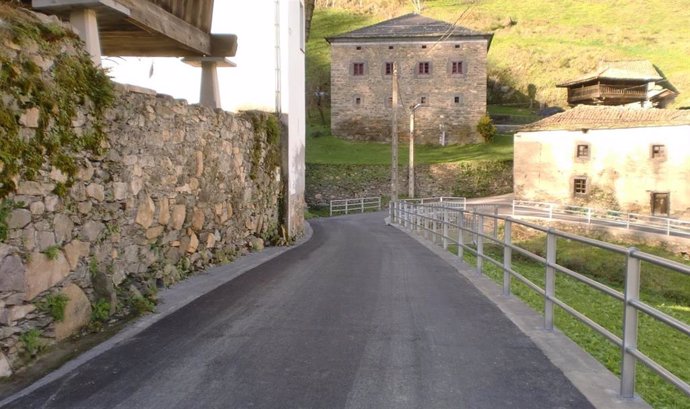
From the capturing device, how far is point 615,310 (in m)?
11.6

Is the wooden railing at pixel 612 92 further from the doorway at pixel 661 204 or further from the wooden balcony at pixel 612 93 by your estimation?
the doorway at pixel 661 204

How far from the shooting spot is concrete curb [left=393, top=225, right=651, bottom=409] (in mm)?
4039

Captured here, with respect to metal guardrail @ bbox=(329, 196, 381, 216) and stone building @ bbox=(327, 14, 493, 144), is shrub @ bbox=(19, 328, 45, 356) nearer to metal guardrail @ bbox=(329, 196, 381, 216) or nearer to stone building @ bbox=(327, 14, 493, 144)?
metal guardrail @ bbox=(329, 196, 381, 216)

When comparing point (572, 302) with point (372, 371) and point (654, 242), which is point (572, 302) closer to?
point (372, 371)

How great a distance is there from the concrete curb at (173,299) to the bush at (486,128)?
43.9m

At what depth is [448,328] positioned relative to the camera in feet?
19.5

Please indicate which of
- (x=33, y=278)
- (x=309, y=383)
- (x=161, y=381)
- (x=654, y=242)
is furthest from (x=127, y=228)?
(x=654, y=242)

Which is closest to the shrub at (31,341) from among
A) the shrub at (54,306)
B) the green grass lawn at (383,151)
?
the shrub at (54,306)

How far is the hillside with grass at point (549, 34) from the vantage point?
69.9 metres

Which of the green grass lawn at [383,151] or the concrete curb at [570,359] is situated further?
the green grass lawn at [383,151]

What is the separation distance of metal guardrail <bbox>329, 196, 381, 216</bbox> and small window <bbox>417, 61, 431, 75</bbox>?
17.6 meters

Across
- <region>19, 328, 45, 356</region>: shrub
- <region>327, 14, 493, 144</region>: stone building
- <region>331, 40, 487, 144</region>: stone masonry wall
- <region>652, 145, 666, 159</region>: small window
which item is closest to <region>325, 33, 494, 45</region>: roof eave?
<region>327, 14, 493, 144</region>: stone building

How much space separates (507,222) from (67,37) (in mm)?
5387

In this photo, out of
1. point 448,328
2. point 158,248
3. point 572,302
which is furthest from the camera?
point 572,302
